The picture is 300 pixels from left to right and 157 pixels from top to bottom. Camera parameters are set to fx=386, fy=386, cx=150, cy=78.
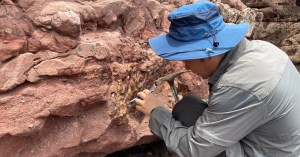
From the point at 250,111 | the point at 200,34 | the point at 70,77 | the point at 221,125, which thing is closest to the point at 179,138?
the point at 221,125

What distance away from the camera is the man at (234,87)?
1.70 metres

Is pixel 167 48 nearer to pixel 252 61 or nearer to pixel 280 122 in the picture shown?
pixel 252 61

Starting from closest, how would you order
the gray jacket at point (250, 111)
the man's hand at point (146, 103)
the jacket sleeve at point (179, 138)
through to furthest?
1. the gray jacket at point (250, 111)
2. the jacket sleeve at point (179, 138)
3. the man's hand at point (146, 103)

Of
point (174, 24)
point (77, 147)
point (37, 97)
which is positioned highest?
point (174, 24)

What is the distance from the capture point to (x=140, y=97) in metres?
2.18

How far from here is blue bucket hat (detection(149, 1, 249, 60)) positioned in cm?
171

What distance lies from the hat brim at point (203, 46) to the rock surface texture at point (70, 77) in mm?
506

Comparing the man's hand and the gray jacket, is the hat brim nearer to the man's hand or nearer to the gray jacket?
the gray jacket

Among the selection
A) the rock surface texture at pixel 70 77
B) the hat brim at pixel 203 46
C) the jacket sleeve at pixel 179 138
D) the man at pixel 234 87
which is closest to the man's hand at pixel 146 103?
the jacket sleeve at pixel 179 138

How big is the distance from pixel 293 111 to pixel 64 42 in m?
1.21

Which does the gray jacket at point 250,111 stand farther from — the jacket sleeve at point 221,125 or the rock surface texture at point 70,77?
the rock surface texture at point 70,77

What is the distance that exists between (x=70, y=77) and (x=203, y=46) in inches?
30.2

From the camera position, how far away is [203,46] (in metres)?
1.71

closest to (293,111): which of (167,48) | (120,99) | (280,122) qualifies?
(280,122)
